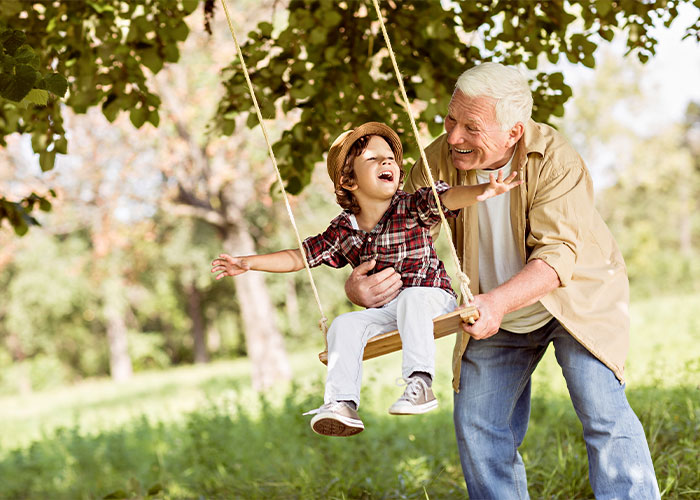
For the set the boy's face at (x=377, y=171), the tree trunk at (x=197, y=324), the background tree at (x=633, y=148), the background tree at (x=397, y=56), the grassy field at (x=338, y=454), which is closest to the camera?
the boy's face at (x=377, y=171)

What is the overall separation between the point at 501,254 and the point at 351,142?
775mm

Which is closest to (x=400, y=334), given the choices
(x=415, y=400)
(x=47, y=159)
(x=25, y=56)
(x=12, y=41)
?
(x=415, y=400)

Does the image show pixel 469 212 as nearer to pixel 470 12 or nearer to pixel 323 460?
pixel 470 12

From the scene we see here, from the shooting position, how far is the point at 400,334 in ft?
9.26

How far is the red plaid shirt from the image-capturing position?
10.0ft

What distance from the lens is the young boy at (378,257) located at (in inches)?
109

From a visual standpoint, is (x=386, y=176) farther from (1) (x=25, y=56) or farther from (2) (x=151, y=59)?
(2) (x=151, y=59)

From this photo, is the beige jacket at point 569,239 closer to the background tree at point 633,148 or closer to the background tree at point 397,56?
the background tree at point 397,56

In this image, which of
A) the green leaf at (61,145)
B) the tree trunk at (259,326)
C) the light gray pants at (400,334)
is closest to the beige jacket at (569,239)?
the light gray pants at (400,334)

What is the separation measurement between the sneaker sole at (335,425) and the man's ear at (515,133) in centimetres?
122

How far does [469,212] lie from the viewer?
325 centimetres

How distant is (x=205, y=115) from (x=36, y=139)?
33.9 feet

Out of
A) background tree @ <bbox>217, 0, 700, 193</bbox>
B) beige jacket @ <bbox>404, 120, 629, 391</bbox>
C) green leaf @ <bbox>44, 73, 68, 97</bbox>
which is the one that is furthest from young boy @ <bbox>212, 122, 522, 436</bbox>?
background tree @ <bbox>217, 0, 700, 193</bbox>

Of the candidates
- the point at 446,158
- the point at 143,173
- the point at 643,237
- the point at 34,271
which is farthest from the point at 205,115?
the point at 643,237
